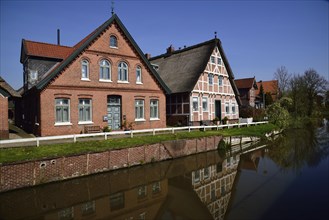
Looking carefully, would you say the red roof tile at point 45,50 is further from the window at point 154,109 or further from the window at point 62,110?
the window at point 154,109

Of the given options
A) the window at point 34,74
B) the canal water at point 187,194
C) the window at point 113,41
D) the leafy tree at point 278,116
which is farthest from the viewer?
the leafy tree at point 278,116

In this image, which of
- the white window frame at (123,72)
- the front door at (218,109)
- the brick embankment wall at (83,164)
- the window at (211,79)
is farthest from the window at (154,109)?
the front door at (218,109)

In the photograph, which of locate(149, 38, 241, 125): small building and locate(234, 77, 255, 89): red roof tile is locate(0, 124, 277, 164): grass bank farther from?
locate(234, 77, 255, 89): red roof tile

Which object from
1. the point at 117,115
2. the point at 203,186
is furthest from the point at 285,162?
the point at 117,115

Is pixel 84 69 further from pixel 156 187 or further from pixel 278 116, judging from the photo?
pixel 278 116

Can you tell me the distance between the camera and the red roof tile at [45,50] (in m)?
19.0

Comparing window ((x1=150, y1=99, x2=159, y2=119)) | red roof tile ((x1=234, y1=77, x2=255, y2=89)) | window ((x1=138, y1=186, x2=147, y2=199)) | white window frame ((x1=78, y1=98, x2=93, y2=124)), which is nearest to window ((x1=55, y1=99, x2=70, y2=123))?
white window frame ((x1=78, y1=98, x2=93, y2=124))

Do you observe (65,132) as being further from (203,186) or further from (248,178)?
(248,178)

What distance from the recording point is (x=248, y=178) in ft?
39.0

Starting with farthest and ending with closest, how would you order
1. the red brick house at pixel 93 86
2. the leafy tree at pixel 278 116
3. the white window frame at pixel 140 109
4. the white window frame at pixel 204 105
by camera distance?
the leafy tree at pixel 278 116, the white window frame at pixel 204 105, the white window frame at pixel 140 109, the red brick house at pixel 93 86

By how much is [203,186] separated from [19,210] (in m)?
7.37

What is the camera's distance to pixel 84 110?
17.5 m

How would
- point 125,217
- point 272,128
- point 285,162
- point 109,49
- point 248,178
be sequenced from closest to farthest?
point 125,217, point 248,178, point 285,162, point 109,49, point 272,128

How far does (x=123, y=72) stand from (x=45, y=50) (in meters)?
6.69
